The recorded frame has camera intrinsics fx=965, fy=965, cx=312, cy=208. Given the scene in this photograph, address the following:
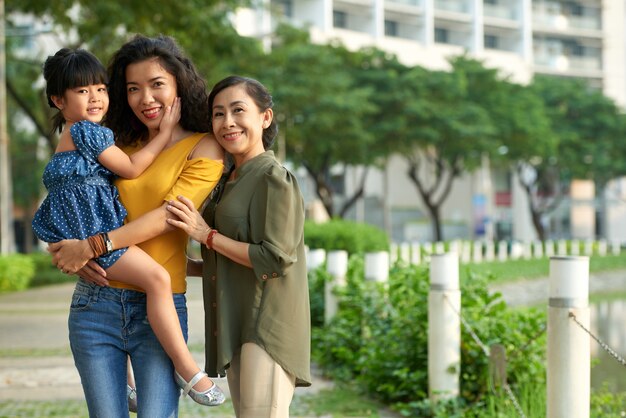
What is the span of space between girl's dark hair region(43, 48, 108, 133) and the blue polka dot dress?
0.50ft

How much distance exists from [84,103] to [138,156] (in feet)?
0.87

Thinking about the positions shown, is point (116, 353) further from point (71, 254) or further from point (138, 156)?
point (138, 156)

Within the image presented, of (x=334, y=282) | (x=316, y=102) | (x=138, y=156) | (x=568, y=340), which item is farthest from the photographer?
(x=316, y=102)

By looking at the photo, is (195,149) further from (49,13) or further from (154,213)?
(49,13)

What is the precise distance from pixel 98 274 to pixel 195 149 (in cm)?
54

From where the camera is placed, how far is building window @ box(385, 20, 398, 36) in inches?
2092

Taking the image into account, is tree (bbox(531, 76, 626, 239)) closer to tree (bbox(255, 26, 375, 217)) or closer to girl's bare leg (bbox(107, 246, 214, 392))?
tree (bbox(255, 26, 375, 217))

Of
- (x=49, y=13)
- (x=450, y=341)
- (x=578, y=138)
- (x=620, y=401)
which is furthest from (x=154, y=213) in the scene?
(x=578, y=138)

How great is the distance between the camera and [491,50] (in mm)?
57031

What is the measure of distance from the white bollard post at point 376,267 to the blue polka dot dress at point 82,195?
568cm

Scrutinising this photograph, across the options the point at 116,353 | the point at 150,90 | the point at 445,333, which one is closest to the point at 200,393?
the point at 116,353

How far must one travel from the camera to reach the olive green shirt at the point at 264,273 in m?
3.20

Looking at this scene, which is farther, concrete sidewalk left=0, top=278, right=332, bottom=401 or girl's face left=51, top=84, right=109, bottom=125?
concrete sidewalk left=0, top=278, right=332, bottom=401

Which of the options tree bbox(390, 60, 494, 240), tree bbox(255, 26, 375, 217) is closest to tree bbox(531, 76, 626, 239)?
tree bbox(390, 60, 494, 240)
